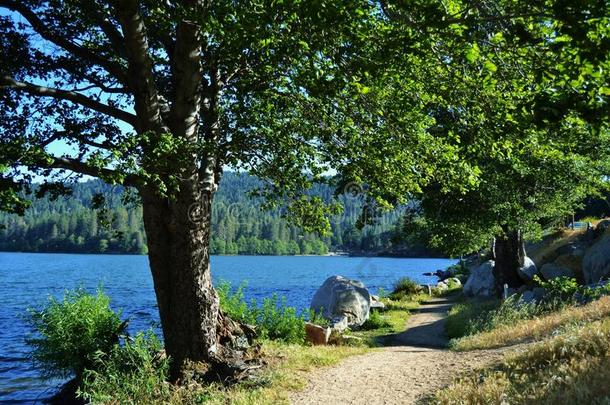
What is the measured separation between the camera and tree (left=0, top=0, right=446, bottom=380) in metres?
9.02

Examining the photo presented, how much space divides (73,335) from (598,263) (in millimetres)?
20916

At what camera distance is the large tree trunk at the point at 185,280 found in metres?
10.4

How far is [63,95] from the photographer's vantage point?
9.80 meters

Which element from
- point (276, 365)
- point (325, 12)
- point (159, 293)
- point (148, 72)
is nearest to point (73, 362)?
point (159, 293)

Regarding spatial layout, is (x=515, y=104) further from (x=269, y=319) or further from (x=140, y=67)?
(x=269, y=319)

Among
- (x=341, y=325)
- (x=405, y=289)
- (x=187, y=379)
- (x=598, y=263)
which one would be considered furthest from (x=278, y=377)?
(x=405, y=289)

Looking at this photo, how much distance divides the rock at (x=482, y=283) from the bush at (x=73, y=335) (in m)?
24.1

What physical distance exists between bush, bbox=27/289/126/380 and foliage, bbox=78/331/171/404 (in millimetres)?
432

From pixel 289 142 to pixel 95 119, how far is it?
5.23 m

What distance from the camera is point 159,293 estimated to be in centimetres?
1083

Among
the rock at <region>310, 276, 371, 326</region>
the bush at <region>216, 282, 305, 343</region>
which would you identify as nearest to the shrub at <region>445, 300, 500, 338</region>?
the rock at <region>310, 276, 371, 326</region>

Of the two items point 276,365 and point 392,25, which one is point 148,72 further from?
point 276,365

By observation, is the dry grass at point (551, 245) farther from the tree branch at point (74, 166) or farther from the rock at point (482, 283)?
the tree branch at point (74, 166)

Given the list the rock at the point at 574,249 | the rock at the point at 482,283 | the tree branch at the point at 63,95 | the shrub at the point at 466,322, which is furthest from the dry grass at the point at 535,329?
the rock at the point at 482,283
